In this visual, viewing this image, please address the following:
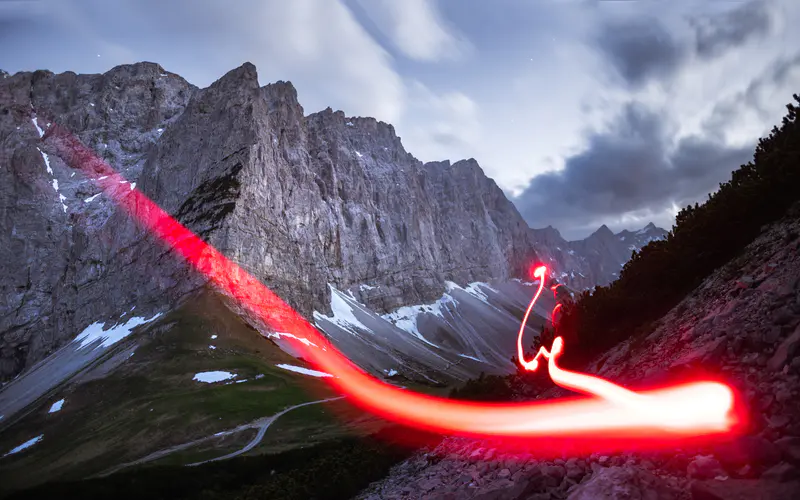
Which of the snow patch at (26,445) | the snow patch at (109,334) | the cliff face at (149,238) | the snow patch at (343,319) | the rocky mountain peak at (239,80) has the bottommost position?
the snow patch at (26,445)

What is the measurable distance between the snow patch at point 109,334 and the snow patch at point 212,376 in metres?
46.7

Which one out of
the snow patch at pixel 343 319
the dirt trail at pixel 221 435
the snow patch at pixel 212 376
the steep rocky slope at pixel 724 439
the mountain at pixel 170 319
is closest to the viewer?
the steep rocky slope at pixel 724 439

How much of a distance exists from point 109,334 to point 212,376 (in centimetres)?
6405

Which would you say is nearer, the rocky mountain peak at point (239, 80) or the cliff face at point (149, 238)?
the cliff face at point (149, 238)

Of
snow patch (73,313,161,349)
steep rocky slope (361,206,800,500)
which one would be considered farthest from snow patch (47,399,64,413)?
steep rocky slope (361,206,800,500)

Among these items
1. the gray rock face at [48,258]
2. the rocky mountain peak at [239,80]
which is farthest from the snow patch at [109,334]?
the rocky mountain peak at [239,80]

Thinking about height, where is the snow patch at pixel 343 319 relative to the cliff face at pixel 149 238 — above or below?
below

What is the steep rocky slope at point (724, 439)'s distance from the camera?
6754 millimetres

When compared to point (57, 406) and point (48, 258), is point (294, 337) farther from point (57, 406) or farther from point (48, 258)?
point (48, 258)

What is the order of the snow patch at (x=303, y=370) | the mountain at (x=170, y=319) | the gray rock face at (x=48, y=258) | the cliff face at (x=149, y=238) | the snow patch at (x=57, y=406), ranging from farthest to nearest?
the gray rock face at (x=48, y=258) < the cliff face at (x=149, y=238) < the snow patch at (x=303, y=370) < the snow patch at (x=57, y=406) < the mountain at (x=170, y=319)

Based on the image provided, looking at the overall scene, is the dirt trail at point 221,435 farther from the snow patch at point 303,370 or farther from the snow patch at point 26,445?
the snow patch at point 303,370

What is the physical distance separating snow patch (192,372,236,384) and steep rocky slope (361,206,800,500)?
263 feet

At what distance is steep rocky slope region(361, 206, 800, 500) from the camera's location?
6.75m

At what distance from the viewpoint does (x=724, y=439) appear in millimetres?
7582
